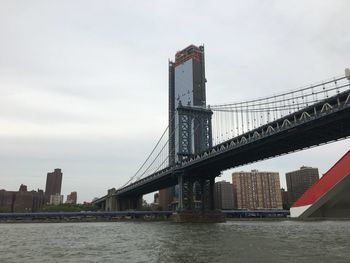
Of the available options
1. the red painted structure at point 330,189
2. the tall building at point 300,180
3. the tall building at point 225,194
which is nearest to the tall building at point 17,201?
the tall building at point 225,194

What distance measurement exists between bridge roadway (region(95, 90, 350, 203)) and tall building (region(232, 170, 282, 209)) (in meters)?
107

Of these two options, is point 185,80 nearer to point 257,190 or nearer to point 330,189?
point 257,190

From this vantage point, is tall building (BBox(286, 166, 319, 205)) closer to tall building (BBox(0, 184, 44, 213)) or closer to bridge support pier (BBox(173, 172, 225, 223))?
bridge support pier (BBox(173, 172, 225, 223))

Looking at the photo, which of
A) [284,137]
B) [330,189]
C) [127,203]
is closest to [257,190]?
[127,203]

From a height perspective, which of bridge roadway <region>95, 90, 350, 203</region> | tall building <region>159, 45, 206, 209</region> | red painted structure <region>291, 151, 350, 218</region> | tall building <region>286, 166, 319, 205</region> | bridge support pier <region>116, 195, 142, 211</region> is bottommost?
red painted structure <region>291, 151, 350, 218</region>

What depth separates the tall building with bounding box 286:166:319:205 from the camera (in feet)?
555

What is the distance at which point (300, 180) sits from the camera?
172625mm

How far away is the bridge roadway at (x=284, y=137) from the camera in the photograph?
148 feet

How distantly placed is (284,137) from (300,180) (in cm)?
12861

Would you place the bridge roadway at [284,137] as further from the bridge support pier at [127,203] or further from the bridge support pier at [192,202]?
the bridge support pier at [127,203]

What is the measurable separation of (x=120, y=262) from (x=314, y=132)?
39813 mm

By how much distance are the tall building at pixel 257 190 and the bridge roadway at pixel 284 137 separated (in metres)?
107

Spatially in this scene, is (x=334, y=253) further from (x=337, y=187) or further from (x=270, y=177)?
(x=270, y=177)

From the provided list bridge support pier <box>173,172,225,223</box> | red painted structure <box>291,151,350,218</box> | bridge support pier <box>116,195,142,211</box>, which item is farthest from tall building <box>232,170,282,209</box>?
red painted structure <box>291,151,350,218</box>
